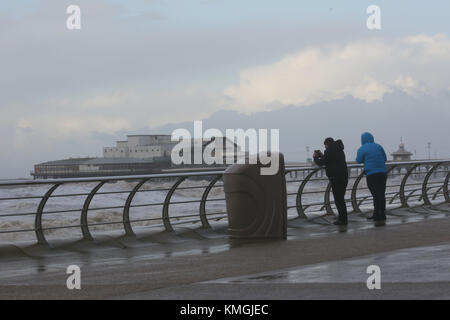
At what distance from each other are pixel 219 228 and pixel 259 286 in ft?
22.4

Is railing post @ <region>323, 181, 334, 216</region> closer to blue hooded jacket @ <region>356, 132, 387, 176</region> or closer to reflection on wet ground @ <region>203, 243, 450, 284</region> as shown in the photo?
blue hooded jacket @ <region>356, 132, 387, 176</region>

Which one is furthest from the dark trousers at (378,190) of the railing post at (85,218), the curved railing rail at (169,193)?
the railing post at (85,218)

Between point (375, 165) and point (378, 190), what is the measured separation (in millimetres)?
493

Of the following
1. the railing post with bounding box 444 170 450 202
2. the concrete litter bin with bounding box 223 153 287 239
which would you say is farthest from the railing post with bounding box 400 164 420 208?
the concrete litter bin with bounding box 223 153 287 239

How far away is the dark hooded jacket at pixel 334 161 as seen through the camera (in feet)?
50.4

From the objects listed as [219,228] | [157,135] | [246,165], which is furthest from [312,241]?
[157,135]

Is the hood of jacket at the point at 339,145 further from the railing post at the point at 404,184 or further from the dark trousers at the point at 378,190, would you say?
the railing post at the point at 404,184

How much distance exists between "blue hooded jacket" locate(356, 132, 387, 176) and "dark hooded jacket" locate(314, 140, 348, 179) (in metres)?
0.61

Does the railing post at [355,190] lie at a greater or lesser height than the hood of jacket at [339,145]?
lesser

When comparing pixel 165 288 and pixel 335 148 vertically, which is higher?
pixel 335 148

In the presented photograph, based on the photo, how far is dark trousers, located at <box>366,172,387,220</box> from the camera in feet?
52.5

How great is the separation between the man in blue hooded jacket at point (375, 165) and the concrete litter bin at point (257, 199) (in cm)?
340
